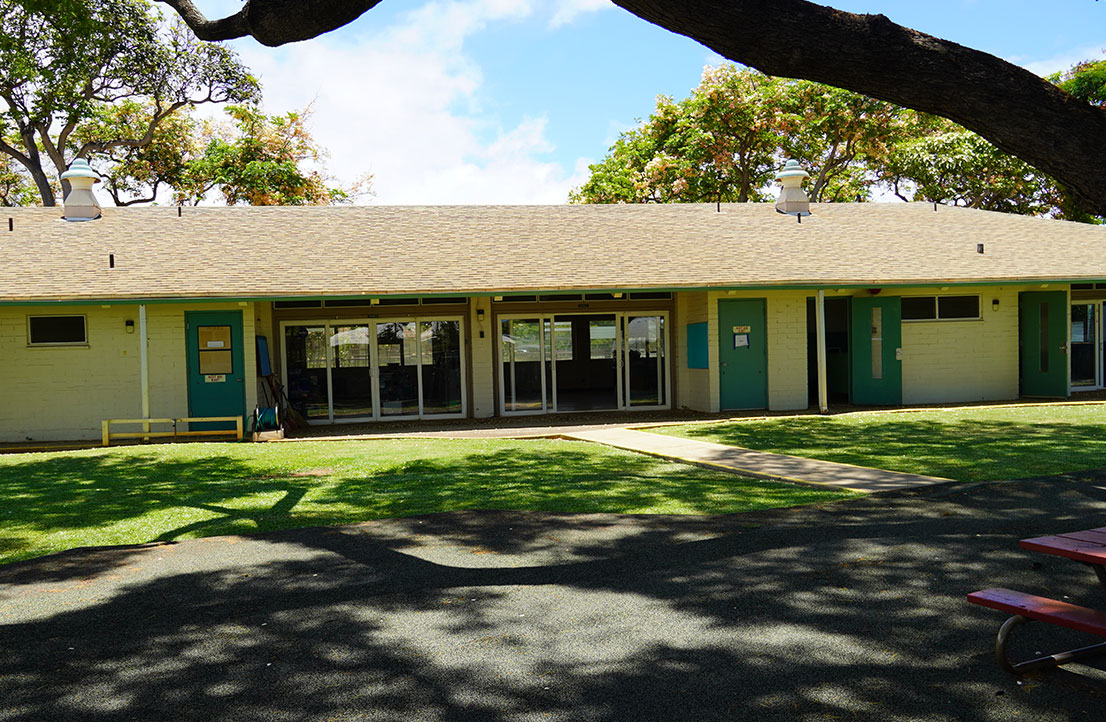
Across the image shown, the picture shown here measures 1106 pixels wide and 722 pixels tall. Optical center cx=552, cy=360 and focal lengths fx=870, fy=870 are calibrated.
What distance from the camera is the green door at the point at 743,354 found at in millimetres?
17531

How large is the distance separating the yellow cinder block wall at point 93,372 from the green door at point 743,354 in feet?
29.9

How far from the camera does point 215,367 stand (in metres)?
16.2

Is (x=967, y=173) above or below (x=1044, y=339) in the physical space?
above

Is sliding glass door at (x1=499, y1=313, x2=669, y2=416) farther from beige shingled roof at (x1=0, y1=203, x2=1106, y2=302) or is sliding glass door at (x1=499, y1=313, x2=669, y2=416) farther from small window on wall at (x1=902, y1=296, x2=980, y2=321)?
small window on wall at (x1=902, y1=296, x2=980, y2=321)

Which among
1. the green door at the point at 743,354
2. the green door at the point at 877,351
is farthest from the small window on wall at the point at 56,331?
the green door at the point at 877,351

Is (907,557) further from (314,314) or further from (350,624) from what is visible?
(314,314)

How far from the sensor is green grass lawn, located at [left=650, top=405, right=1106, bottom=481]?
995 centimetres

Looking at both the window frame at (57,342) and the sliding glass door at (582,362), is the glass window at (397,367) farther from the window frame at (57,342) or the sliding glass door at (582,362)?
the window frame at (57,342)

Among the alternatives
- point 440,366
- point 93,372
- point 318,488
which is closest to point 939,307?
A: point 440,366

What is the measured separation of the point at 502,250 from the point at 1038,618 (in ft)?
50.3

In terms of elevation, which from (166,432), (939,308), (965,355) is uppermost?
(939,308)

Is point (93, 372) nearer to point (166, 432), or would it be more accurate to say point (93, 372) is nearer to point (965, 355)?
point (166, 432)

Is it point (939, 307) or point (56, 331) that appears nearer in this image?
point (56, 331)

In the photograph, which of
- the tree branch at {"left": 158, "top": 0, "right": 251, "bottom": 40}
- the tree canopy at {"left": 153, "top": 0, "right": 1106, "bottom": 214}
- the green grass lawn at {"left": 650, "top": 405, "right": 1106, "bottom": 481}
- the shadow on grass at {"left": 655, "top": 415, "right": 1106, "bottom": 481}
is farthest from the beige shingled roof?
the tree canopy at {"left": 153, "top": 0, "right": 1106, "bottom": 214}
